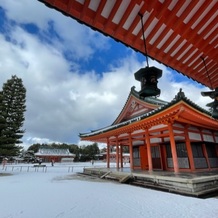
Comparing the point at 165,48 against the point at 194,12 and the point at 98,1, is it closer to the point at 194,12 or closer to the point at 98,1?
the point at 194,12

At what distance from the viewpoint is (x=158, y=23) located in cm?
227

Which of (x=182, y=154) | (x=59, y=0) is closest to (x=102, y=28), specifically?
(x=59, y=0)

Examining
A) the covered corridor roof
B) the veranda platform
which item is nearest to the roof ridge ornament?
the veranda platform

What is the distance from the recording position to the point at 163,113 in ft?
26.0

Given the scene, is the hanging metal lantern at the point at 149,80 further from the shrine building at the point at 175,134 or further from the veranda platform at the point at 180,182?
the veranda platform at the point at 180,182

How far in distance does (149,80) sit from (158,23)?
834 mm

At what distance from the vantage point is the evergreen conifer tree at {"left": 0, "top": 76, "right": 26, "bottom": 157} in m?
17.4

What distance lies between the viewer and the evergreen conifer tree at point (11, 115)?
1744 cm

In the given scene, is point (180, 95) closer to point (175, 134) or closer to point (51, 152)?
point (175, 134)

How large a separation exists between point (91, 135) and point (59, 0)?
1370 centimetres

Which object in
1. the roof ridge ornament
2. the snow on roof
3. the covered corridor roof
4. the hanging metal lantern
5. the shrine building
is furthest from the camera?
the snow on roof

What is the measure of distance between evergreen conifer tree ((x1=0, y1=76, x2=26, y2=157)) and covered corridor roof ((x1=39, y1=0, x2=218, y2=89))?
18.9 m

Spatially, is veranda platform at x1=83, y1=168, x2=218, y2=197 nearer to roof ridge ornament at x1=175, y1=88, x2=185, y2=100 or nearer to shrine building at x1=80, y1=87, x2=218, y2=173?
shrine building at x1=80, y1=87, x2=218, y2=173

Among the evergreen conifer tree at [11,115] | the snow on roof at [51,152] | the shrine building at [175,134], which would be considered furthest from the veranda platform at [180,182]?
the snow on roof at [51,152]
